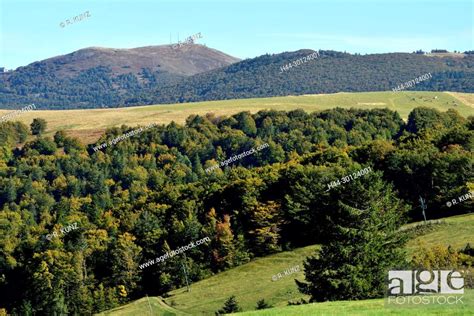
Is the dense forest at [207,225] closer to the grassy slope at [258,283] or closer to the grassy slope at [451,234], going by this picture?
the grassy slope at [258,283]

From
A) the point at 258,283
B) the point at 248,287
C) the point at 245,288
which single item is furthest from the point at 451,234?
the point at 245,288

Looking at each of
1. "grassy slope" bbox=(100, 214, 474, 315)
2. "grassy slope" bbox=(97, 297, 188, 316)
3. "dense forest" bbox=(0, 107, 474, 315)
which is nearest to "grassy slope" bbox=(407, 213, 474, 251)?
"grassy slope" bbox=(100, 214, 474, 315)

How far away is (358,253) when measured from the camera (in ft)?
177

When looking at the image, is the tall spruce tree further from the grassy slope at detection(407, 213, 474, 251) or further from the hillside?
the grassy slope at detection(407, 213, 474, 251)

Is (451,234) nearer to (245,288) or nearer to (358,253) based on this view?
(245,288)

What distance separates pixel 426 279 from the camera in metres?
43.5

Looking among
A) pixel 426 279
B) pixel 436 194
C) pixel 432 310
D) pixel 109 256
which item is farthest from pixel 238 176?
pixel 432 310

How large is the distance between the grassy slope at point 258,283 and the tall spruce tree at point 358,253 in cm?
1080

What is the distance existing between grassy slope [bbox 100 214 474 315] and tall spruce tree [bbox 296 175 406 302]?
35.4 ft

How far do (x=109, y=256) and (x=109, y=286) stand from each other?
705 centimetres

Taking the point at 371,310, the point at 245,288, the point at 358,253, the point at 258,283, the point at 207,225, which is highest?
the point at 371,310

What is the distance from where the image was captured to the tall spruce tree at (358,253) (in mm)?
51938

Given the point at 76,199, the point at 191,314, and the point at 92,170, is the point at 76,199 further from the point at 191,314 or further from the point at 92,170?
the point at 191,314

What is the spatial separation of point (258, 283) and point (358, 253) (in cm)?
2717
